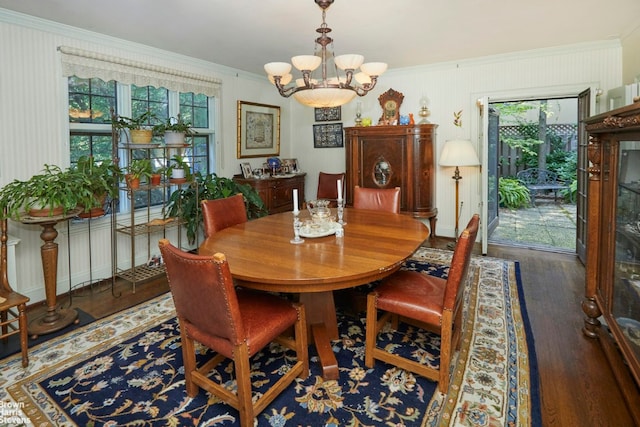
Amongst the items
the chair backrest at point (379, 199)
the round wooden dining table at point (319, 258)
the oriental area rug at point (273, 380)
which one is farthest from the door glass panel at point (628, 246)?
the chair backrest at point (379, 199)

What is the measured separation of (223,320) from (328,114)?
15.0 feet

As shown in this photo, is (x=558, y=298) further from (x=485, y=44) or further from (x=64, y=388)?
(x=64, y=388)

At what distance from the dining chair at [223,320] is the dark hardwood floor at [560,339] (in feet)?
4.25

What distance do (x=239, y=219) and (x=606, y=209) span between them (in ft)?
8.09

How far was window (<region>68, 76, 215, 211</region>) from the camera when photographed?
3445 millimetres

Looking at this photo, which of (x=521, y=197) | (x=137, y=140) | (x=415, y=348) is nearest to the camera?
(x=415, y=348)

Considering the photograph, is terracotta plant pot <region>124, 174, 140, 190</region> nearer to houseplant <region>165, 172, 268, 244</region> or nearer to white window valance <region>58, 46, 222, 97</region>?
houseplant <region>165, 172, 268, 244</region>

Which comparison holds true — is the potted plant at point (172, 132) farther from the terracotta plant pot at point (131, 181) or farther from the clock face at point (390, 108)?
the clock face at point (390, 108)

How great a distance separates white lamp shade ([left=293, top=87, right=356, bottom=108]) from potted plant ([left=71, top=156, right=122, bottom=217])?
1.68 m

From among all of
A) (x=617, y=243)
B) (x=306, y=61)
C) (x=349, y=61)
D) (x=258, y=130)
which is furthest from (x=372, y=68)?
(x=258, y=130)

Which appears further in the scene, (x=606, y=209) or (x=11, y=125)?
(x=11, y=125)

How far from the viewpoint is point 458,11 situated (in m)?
2.96

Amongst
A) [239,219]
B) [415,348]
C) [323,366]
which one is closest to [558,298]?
[415,348]

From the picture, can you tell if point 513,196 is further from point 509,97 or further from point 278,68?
point 278,68
